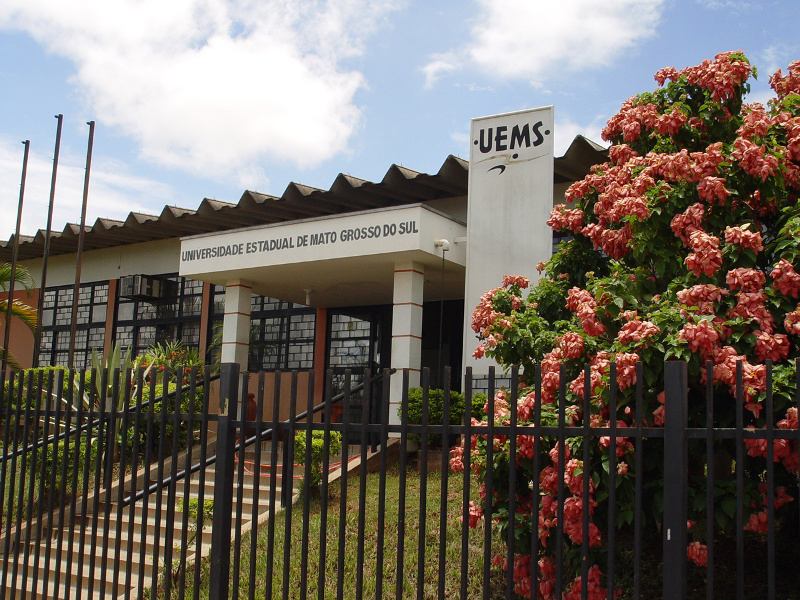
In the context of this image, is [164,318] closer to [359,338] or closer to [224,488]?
[359,338]

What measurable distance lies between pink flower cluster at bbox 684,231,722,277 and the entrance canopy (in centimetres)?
809

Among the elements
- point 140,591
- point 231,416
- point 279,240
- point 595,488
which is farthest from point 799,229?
point 279,240

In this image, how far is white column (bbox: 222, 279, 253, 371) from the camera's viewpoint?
1577 centimetres

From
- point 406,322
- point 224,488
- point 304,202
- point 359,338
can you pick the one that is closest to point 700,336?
point 224,488

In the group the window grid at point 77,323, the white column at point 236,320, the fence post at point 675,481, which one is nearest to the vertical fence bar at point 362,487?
the fence post at point 675,481

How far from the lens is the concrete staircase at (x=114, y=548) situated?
5465mm

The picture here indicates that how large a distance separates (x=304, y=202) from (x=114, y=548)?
27.8 feet

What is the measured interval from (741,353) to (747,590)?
5.64ft

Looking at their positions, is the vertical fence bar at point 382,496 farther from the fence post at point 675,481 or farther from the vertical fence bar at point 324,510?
the fence post at point 675,481

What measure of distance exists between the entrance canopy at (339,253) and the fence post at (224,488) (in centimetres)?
788

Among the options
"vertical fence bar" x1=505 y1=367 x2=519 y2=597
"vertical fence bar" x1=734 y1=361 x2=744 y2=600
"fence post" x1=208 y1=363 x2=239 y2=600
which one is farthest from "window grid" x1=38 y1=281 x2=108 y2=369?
"vertical fence bar" x1=734 y1=361 x2=744 y2=600

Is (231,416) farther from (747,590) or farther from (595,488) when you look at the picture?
(747,590)

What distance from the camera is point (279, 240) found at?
14.2m

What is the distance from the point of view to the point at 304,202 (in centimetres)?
1597
